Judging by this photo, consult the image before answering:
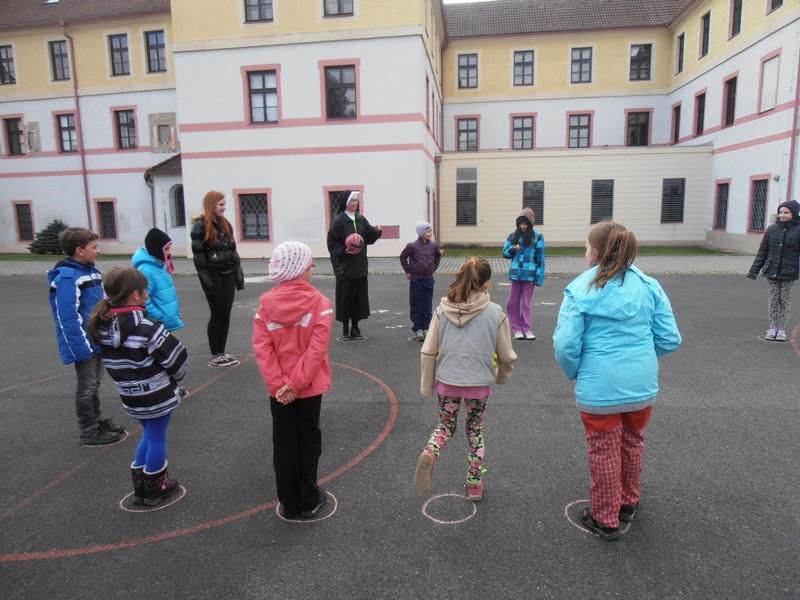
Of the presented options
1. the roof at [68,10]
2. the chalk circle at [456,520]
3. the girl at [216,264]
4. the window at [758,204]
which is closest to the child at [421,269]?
the girl at [216,264]

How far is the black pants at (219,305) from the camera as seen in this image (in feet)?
21.4

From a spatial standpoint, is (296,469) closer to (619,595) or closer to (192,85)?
(619,595)

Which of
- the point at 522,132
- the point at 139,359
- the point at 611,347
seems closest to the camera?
the point at 611,347

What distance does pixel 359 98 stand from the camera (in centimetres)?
2014

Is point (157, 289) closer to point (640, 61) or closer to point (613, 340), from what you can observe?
point (613, 340)

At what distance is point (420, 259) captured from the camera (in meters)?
7.77

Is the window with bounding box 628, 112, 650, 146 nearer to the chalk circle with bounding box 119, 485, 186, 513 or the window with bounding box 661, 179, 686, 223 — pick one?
the window with bounding box 661, 179, 686, 223

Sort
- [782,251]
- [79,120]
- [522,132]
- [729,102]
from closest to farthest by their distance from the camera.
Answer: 1. [782,251]
2. [729,102]
3. [79,120]
4. [522,132]

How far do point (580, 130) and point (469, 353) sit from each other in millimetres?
30594

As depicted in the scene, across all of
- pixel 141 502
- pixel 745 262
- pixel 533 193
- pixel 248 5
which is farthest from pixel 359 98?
pixel 141 502

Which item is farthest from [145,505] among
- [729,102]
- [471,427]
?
[729,102]

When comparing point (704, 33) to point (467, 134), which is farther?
point (467, 134)

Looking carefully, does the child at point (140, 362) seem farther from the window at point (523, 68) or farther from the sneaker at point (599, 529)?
the window at point (523, 68)

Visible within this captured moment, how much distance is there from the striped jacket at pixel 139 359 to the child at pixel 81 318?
1198mm
